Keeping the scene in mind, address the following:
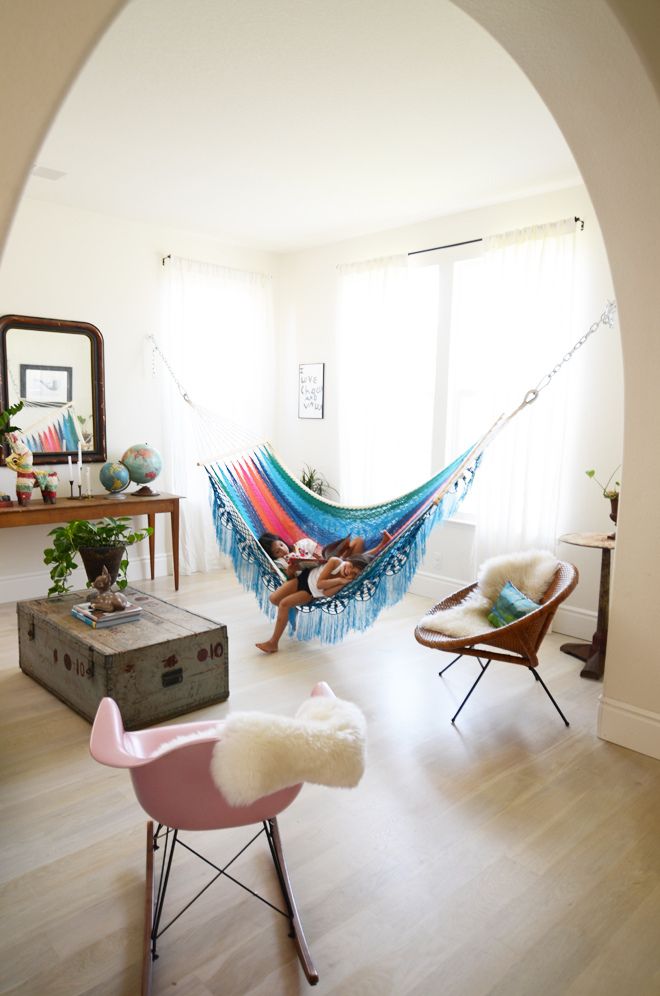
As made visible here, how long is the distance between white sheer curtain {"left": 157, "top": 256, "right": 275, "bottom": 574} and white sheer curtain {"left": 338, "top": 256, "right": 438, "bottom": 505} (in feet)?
2.50

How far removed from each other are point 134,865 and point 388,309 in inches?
143

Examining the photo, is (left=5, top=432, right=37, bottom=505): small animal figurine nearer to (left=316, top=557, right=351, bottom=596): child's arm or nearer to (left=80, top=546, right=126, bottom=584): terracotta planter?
(left=80, top=546, right=126, bottom=584): terracotta planter

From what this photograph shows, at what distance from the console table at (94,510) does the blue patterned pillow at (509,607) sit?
2.13 metres

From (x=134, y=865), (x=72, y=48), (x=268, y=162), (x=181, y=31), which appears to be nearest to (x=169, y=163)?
(x=268, y=162)

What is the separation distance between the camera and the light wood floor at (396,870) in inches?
57.2

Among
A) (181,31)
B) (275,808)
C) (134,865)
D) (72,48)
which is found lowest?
(134,865)

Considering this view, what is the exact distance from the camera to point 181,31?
215cm

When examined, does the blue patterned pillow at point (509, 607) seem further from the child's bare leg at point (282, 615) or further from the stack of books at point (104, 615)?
the stack of books at point (104, 615)

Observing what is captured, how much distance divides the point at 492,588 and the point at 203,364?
292 centimetres

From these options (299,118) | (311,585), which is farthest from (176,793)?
(299,118)

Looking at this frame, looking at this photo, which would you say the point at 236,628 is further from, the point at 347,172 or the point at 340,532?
the point at 347,172

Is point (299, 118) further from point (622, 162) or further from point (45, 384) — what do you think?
point (45, 384)

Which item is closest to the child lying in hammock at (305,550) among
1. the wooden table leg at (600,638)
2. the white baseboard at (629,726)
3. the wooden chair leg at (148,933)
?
the wooden table leg at (600,638)

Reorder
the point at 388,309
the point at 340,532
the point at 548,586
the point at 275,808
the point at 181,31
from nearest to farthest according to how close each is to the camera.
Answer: the point at 275,808, the point at 181,31, the point at 548,586, the point at 340,532, the point at 388,309
